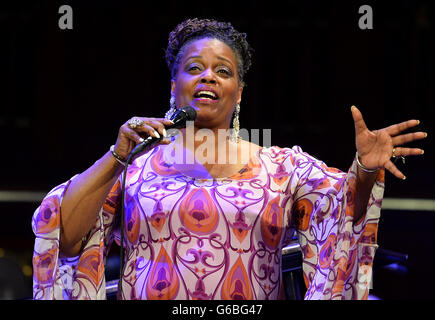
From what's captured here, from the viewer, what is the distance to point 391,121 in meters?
3.45

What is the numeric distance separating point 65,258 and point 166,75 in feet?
7.13

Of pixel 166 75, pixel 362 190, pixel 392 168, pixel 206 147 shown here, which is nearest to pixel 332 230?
pixel 362 190

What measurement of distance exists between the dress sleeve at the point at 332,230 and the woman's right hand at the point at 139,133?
1.49 ft

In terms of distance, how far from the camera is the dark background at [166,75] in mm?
3451

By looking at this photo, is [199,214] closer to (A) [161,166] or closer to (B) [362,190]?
(A) [161,166]

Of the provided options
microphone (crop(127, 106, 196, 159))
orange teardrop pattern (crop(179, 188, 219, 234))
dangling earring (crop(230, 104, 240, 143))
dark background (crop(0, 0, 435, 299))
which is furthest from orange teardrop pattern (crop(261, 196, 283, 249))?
dark background (crop(0, 0, 435, 299))

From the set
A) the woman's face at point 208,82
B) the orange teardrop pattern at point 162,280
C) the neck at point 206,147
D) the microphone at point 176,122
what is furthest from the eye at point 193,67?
the orange teardrop pattern at point 162,280

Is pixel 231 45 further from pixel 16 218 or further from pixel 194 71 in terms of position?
pixel 16 218

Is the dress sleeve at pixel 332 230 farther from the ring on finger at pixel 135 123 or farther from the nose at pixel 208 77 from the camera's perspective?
the ring on finger at pixel 135 123

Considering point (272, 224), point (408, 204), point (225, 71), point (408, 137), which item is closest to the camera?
point (408, 137)

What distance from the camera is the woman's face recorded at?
166cm

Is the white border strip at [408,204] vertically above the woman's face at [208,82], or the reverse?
the woman's face at [208,82]

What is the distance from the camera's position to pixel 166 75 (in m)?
3.59

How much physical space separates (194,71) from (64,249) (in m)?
0.62
